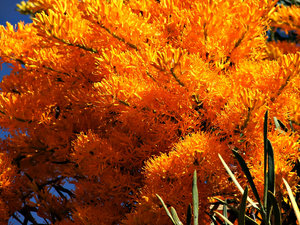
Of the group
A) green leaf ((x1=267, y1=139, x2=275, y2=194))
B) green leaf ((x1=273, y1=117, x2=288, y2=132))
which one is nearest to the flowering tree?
green leaf ((x1=273, y1=117, x2=288, y2=132))

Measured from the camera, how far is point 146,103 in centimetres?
137

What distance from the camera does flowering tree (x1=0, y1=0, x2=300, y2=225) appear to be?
1300mm

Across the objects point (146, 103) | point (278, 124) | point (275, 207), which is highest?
point (146, 103)

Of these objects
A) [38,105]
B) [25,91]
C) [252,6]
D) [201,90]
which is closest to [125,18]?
[201,90]

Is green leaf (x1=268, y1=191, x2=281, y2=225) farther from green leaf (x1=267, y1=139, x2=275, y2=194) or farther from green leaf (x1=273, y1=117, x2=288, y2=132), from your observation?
green leaf (x1=273, y1=117, x2=288, y2=132)

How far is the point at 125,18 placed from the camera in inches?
56.7

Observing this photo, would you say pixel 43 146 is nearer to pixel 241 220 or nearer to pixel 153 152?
pixel 153 152

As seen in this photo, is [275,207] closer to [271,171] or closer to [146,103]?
[271,171]

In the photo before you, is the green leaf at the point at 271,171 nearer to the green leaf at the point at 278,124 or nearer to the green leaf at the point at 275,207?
the green leaf at the point at 275,207

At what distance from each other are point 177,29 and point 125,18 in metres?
0.33

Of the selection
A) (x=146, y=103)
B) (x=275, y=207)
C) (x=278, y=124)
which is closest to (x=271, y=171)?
(x=275, y=207)

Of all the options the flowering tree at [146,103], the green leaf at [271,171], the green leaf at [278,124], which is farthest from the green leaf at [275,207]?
the green leaf at [278,124]

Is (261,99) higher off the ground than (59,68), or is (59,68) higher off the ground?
(59,68)

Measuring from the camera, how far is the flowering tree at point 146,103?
4.26 feet
